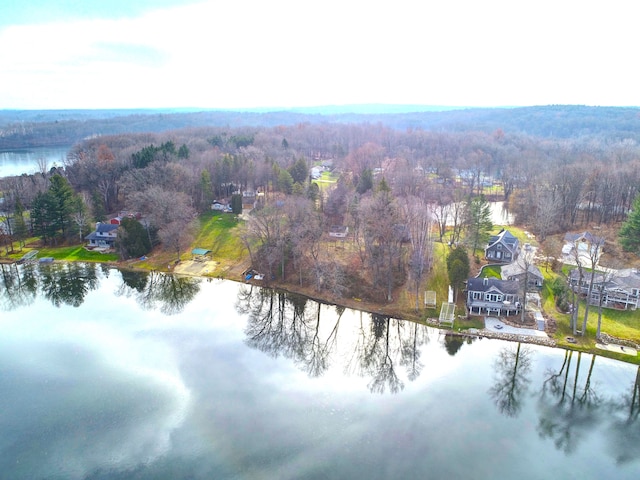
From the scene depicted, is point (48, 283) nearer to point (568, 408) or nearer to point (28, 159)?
point (568, 408)

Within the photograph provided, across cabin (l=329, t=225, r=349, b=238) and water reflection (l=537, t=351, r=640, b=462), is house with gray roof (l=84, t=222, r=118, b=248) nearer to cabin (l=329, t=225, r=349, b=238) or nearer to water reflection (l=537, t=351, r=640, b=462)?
cabin (l=329, t=225, r=349, b=238)

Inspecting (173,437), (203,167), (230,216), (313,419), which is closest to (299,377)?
(313,419)

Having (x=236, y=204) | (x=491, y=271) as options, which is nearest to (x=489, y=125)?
(x=236, y=204)

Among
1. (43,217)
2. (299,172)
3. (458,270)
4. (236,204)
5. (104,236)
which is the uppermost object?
(299,172)

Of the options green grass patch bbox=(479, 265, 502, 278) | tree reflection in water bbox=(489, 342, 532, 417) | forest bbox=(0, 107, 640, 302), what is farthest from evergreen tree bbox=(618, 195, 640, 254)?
tree reflection in water bbox=(489, 342, 532, 417)

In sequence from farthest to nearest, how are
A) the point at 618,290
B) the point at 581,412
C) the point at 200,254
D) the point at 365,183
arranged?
the point at 365,183 < the point at 200,254 < the point at 618,290 < the point at 581,412

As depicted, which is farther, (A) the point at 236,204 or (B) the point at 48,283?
(A) the point at 236,204

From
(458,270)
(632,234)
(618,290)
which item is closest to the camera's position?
Result: (618,290)
